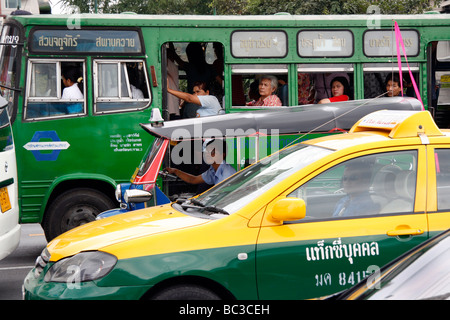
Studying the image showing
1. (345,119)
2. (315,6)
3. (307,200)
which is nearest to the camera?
(307,200)

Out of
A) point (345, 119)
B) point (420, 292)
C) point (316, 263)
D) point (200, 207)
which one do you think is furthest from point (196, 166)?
point (420, 292)

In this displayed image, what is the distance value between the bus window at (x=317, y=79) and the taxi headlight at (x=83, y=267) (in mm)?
5807

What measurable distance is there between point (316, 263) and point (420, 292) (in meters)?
1.80

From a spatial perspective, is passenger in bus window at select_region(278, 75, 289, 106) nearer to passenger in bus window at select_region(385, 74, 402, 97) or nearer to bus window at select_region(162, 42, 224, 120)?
bus window at select_region(162, 42, 224, 120)

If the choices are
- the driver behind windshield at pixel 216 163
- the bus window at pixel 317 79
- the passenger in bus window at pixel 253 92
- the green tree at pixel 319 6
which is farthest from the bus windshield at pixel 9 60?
the green tree at pixel 319 6

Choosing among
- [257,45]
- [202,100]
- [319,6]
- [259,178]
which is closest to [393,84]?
[257,45]

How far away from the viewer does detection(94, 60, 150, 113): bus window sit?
8961 mm

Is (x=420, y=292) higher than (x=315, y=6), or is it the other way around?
(x=315, y=6)

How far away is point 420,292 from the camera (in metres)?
2.62

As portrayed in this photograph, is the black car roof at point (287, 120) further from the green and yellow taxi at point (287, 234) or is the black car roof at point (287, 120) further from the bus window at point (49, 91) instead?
the green and yellow taxi at point (287, 234)

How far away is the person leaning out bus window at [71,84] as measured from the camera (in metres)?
8.86

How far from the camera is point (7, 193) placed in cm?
666
